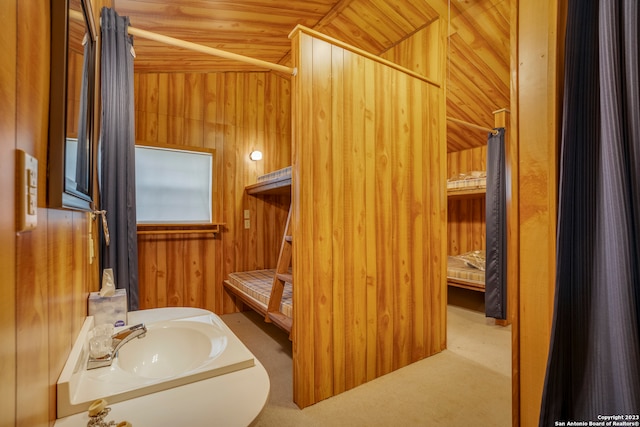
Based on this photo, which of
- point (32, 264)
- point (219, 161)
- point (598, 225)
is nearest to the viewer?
point (32, 264)

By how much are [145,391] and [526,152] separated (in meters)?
1.32

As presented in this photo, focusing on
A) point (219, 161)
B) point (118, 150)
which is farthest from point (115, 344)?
point (219, 161)

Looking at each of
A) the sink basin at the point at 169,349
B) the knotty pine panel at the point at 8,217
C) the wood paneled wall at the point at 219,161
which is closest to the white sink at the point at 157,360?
the sink basin at the point at 169,349

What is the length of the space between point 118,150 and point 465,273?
3794 mm

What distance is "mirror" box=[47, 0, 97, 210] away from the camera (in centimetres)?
64

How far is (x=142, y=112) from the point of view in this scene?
3.13 metres

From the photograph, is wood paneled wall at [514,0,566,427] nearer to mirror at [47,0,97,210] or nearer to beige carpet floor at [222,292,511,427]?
beige carpet floor at [222,292,511,427]

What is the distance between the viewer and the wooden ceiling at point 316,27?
2.30m

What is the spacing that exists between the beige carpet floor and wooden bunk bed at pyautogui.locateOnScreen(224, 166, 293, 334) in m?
0.39

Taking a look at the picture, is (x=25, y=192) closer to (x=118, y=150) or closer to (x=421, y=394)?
(x=118, y=150)

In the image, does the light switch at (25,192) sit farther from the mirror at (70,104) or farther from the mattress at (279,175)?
the mattress at (279,175)

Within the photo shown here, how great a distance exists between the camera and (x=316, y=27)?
9.34 feet

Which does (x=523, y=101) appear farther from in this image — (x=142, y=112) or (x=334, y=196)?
(x=142, y=112)

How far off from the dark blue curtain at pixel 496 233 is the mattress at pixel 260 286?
2204 mm
